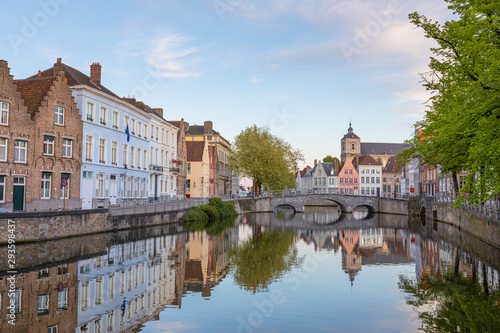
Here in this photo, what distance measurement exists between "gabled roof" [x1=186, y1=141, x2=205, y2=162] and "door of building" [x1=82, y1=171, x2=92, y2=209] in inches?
1285

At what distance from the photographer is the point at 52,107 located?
28.7m

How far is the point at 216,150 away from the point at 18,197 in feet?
174

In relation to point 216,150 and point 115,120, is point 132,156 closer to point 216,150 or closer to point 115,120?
point 115,120

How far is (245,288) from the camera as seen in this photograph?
13.7 m

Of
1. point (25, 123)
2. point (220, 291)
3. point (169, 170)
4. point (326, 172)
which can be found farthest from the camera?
point (326, 172)

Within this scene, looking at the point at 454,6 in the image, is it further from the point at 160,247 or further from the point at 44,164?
the point at 44,164

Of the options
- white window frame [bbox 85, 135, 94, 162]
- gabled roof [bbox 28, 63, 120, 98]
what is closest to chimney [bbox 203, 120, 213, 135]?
gabled roof [bbox 28, 63, 120, 98]

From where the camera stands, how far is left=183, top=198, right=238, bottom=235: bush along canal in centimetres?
3712

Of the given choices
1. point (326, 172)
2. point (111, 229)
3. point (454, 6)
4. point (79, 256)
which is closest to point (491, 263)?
point (454, 6)

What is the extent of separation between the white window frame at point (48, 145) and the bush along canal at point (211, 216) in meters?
11.5

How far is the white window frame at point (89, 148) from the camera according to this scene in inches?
1306

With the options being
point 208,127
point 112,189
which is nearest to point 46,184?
point 112,189

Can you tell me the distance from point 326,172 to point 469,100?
88.2 metres

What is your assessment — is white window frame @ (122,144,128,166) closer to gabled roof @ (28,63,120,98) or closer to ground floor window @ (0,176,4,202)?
gabled roof @ (28,63,120,98)
